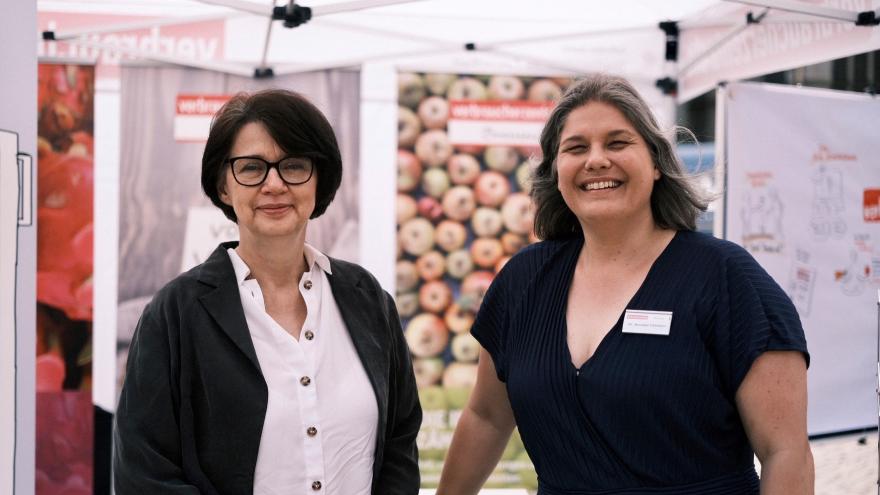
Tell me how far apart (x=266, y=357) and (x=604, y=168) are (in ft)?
2.24

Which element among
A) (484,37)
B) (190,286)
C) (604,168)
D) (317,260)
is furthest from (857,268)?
(190,286)

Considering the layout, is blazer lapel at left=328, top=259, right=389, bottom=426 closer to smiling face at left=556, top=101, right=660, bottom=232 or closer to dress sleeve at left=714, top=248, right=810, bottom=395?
smiling face at left=556, top=101, right=660, bottom=232

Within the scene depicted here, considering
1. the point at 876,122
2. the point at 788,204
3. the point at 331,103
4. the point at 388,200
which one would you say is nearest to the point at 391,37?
the point at 331,103

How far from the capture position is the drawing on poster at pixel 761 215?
351 centimetres

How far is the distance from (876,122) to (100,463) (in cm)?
355

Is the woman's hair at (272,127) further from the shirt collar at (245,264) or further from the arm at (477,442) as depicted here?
the arm at (477,442)

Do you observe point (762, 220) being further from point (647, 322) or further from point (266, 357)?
point (266, 357)

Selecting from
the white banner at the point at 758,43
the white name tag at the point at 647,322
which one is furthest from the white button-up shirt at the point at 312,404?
the white banner at the point at 758,43

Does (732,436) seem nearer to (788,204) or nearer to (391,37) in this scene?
(788,204)

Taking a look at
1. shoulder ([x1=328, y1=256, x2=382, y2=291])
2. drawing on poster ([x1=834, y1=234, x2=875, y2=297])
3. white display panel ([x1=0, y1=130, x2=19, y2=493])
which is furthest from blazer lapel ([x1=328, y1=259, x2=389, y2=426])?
drawing on poster ([x1=834, y1=234, x2=875, y2=297])

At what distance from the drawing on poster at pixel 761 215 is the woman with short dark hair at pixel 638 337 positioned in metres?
1.98

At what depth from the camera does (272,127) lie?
1458mm

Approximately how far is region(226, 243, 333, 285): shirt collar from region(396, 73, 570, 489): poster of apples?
2.17 metres

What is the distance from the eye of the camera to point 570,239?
5.85 feet
